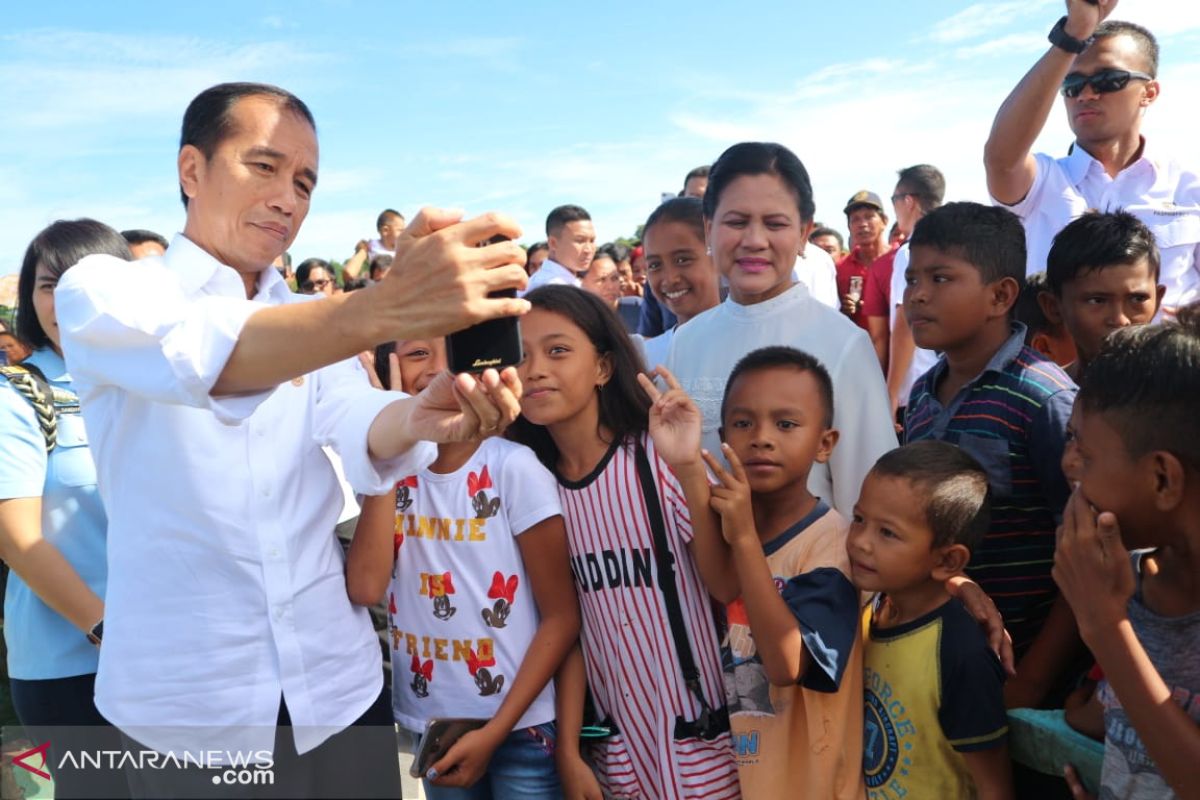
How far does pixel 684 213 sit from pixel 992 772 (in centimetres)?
208

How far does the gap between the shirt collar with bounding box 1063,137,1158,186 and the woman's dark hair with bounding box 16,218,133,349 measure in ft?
10.6

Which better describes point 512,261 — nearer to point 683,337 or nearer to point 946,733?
point 946,733

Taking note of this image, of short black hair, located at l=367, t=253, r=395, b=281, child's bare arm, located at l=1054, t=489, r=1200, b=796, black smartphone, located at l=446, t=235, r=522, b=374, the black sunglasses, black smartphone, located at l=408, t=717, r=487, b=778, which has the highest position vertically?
short black hair, located at l=367, t=253, r=395, b=281

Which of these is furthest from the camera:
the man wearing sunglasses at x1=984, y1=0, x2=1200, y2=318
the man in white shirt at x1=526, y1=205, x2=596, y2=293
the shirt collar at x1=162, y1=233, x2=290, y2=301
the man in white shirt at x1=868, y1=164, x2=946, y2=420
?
the man in white shirt at x1=526, y1=205, x2=596, y2=293

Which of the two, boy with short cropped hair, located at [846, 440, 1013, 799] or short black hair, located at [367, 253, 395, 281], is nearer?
boy with short cropped hair, located at [846, 440, 1013, 799]

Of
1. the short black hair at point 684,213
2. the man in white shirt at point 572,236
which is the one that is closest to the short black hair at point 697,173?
the man in white shirt at point 572,236

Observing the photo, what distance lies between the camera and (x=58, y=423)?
2.55 m

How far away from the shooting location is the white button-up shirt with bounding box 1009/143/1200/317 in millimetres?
3133

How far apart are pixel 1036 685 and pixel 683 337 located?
4.25 feet

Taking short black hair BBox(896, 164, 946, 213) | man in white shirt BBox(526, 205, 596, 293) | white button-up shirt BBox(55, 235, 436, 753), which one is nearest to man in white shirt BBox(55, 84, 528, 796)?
white button-up shirt BBox(55, 235, 436, 753)

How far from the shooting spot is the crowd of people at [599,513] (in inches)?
56.2

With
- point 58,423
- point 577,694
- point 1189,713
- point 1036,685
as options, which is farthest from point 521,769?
point 58,423

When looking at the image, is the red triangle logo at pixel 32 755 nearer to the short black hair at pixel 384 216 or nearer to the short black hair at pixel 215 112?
the short black hair at pixel 215 112

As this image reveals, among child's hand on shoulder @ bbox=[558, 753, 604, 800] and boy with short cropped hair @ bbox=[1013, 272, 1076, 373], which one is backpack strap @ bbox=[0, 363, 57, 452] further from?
boy with short cropped hair @ bbox=[1013, 272, 1076, 373]
